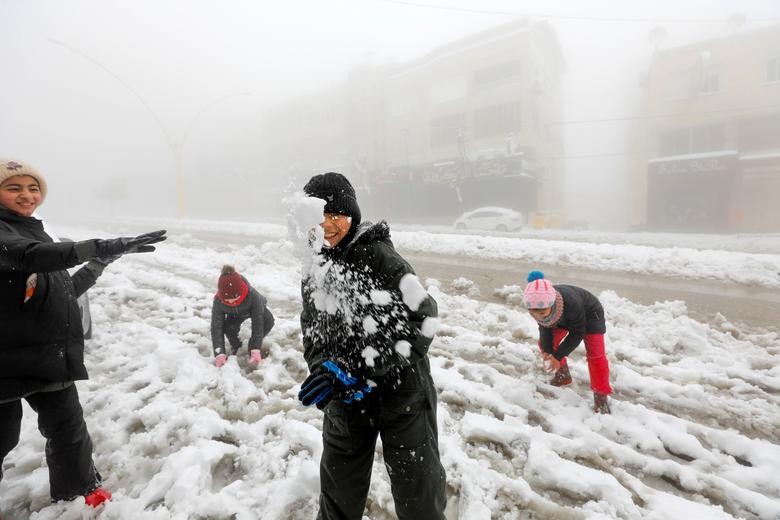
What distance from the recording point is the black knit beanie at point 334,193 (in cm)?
162

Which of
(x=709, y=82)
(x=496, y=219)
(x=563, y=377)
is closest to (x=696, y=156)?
(x=709, y=82)

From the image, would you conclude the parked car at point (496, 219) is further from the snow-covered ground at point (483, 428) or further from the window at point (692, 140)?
the snow-covered ground at point (483, 428)

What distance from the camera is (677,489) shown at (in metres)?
2.37

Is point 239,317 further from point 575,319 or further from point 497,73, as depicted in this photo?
point 497,73

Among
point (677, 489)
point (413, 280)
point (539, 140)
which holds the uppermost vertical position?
point (539, 140)

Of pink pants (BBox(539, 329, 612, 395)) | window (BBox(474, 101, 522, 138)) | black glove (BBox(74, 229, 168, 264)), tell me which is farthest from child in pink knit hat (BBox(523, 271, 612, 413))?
window (BBox(474, 101, 522, 138))

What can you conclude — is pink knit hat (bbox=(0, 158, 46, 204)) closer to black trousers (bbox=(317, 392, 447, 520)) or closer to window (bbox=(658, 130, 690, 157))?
black trousers (bbox=(317, 392, 447, 520))

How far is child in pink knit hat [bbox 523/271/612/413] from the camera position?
3051 mm

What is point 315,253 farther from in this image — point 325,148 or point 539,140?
point 325,148

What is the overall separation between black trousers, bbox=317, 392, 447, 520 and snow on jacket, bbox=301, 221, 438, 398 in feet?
0.48

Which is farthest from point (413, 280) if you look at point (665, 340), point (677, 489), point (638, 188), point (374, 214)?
point (374, 214)

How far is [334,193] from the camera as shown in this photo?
1.63m

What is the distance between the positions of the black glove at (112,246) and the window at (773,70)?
96.1 feet

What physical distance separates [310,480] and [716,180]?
25189 mm
